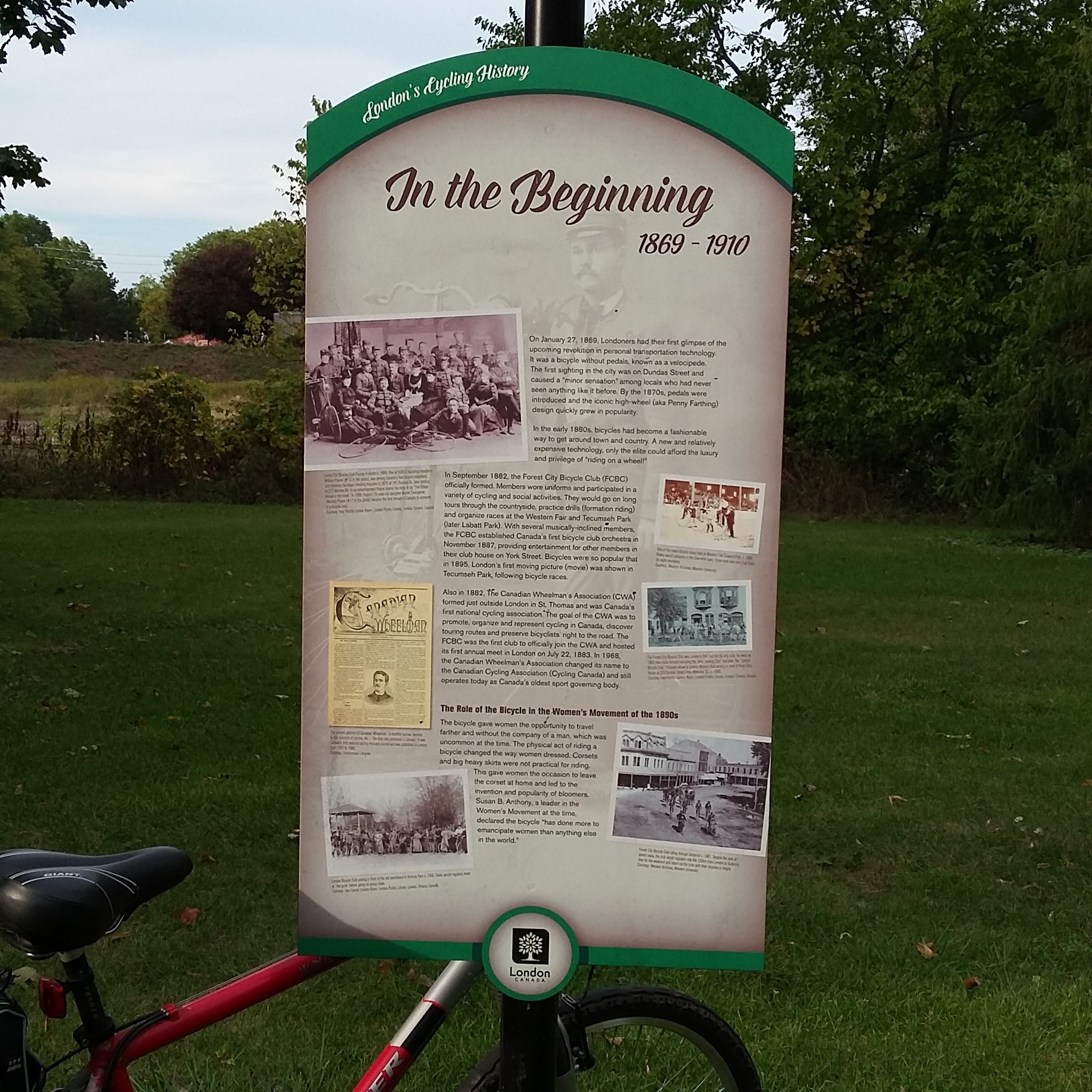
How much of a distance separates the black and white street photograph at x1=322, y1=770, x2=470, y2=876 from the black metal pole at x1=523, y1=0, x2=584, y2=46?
48.5 inches

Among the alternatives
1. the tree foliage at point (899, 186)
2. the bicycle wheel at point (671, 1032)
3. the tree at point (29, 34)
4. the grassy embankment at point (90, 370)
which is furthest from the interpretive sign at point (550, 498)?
the grassy embankment at point (90, 370)

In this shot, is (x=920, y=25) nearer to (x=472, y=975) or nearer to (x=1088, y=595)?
(x=1088, y=595)

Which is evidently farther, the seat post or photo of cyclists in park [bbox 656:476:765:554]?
photo of cyclists in park [bbox 656:476:765:554]

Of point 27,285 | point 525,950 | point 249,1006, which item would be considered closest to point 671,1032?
point 525,950

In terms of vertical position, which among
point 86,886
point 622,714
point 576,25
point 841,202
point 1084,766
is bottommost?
point 1084,766

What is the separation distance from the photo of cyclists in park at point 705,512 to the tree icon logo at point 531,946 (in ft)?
2.26

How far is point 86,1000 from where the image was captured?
208cm

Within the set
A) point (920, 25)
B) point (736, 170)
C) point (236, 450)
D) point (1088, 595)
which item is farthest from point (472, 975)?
point (920, 25)

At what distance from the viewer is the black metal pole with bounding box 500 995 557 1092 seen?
2289 mm

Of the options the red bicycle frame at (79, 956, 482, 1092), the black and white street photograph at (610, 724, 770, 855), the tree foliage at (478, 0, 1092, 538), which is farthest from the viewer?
the tree foliage at (478, 0, 1092, 538)

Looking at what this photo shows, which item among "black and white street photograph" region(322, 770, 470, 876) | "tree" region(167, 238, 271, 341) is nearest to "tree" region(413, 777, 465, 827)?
"black and white street photograph" region(322, 770, 470, 876)

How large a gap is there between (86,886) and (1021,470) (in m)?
17.4

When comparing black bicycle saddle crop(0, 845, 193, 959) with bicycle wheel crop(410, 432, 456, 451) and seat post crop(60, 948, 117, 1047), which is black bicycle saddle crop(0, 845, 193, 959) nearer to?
seat post crop(60, 948, 117, 1047)

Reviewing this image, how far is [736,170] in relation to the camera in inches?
85.7
